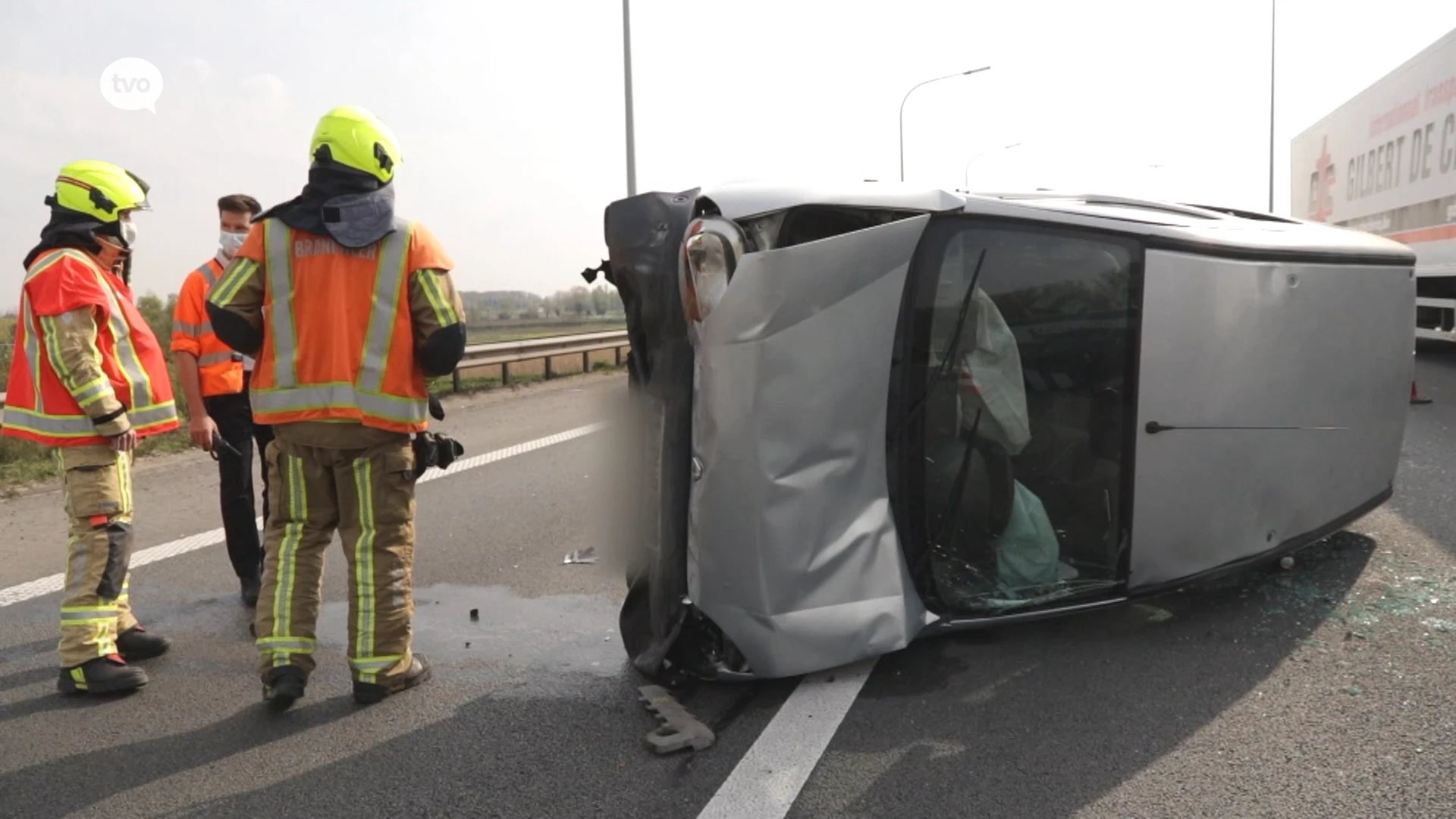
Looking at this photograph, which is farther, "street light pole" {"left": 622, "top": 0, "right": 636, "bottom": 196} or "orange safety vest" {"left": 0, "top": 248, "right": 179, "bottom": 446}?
"street light pole" {"left": 622, "top": 0, "right": 636, "bottom": 196}

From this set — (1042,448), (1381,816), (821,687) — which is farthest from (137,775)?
(1381,816)

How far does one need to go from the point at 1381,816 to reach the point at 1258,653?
3.57ft

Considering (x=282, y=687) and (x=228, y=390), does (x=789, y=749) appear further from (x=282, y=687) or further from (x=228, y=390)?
(x=228, y=390)

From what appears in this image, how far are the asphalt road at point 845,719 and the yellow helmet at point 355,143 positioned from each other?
1062 millimetres

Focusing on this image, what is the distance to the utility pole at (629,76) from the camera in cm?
1803

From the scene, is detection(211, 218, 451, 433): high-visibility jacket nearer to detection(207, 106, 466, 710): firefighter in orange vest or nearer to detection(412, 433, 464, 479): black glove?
detection(207, 106, 466, 710): firefighter in orange vest

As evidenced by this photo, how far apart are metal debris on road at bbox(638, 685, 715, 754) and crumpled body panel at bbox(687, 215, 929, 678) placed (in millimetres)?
276

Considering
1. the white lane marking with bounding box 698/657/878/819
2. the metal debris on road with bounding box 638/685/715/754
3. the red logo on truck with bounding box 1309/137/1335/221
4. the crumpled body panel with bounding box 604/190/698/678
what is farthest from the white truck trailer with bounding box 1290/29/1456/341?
the metal debris on road with bounding box 638/685/715/754

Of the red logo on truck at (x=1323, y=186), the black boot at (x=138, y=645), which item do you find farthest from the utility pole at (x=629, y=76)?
the black boot at (x=138, y=645)

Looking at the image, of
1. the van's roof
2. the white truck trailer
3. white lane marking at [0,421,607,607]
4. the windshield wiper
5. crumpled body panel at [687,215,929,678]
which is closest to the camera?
crumpled body panel at [687,215,929,678]

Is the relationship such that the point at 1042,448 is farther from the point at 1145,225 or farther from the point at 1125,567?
the point at 1145,225

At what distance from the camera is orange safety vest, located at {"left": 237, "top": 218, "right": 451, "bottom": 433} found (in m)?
3.50

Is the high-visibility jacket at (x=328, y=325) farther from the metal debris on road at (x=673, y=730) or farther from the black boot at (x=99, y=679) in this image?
the metal debris on road at (x=673, y=730)

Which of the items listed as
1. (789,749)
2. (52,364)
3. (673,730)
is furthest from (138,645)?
(789,749)
